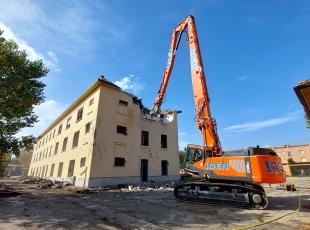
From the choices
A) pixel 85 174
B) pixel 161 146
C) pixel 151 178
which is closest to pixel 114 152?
pixel 85 174

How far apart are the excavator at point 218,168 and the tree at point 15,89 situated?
420 inches

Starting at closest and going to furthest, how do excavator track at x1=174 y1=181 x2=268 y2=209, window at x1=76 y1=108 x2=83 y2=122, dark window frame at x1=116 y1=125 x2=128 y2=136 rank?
1. excavator track at x1=174 y1=181 x2=268 y2=209
2. dark window frame at x1=116 y1=125 x2=128 y2=136
3. window at x1=76 y1=108 x2=83 y2=122

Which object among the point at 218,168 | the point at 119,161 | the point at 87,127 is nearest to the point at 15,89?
the point at 87,127

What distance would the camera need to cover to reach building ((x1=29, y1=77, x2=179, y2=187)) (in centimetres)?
1814

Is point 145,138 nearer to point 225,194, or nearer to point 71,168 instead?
point 71,168

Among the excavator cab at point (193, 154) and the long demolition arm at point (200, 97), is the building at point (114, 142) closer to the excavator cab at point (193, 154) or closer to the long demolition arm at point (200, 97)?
the excavator cab at point (193, 154)

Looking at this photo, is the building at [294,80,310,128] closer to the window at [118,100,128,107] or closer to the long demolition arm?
the long demolition arm

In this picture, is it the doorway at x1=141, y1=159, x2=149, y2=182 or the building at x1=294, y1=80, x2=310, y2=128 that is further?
the doorway at x1=141, y1=159, x2=149, y2=182

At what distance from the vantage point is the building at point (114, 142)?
59.5 ft

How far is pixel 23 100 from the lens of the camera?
1266cm

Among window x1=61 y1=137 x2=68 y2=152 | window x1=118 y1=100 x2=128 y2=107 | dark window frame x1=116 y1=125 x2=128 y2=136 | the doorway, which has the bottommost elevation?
the doorway

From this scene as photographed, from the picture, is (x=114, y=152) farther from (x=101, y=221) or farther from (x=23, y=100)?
(x=101, y=221)

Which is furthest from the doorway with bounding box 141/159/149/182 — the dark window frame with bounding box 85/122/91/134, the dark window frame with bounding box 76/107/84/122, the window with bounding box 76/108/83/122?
the window with bounding box 76/108/83/122

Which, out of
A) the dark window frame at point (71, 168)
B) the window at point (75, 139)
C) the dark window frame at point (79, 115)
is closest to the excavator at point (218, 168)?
the dark window frame at point (71, 168)
